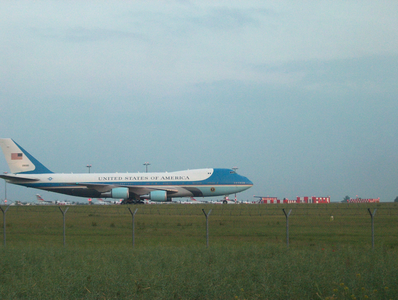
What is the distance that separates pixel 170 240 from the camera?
19906 millimetres

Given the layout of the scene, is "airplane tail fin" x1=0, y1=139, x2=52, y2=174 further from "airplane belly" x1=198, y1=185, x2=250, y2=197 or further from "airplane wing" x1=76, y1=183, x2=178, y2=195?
"airplane belly" x1=198, y1=185, x2=250, y2=197

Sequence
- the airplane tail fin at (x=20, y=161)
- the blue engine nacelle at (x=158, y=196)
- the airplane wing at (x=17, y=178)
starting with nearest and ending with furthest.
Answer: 1. the blue engine nacelle at (x=158, y=196)
2. the airplane wing at (x=17, y=178)
3. the airplane tail fin at (x=20, y=161)

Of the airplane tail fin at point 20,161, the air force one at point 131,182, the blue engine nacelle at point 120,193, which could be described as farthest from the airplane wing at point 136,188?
the airplane tail fin at point 20,161

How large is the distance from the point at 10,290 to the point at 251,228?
17203 mm

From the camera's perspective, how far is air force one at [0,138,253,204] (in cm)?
5494

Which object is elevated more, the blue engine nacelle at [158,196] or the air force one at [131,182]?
the air force one at [131,182]

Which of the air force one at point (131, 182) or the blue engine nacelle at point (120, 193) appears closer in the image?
the blue engine nacelle at point (120, 193)

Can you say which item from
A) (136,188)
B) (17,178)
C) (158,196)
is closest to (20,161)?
(17,178)

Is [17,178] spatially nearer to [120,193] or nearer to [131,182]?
[120,193]

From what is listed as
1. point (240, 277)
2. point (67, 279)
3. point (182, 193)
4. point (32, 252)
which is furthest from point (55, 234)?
point (182, 193)

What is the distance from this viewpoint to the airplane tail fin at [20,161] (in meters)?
57.8

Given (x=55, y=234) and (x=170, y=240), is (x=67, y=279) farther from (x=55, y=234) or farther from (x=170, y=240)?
(x=55, y=234)

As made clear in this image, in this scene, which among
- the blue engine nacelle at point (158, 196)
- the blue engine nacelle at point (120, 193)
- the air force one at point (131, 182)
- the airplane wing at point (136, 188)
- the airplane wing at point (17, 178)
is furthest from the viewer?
the airplane wing at point (17, 178)

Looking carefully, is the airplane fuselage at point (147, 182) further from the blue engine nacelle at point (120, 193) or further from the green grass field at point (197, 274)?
the green grass field at point (197, 274)
